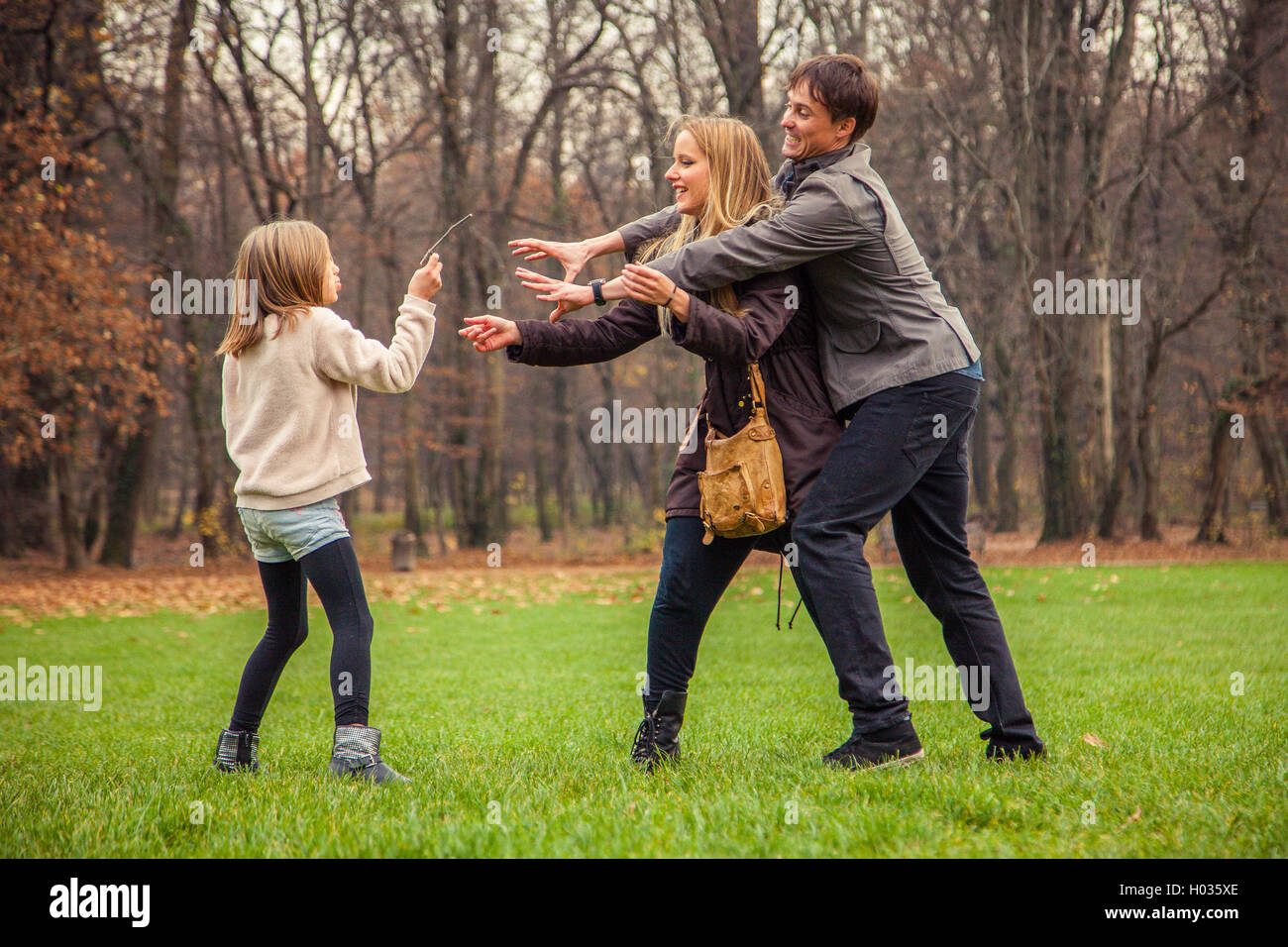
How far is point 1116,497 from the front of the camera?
2116cm

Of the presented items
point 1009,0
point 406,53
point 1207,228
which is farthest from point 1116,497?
point 406,53

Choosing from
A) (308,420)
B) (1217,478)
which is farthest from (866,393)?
(1217,478)

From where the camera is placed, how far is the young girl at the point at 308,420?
11.3ft

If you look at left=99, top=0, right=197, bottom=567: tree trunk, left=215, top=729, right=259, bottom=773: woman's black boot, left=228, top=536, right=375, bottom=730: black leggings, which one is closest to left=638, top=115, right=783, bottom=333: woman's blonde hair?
left=228, top=536, right=375, bottom=730: black leggings

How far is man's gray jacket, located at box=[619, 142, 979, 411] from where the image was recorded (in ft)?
10.6

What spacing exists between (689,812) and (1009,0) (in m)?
18.9

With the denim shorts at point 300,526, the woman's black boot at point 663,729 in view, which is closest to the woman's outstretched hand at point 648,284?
the denim shorts at point 300,526

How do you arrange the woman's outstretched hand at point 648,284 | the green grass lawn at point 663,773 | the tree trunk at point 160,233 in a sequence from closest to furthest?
1. the green grass lawn at point 663,773
2. the woman's outstretched hand at point 648,284
3. the tree trunk at point 160,233

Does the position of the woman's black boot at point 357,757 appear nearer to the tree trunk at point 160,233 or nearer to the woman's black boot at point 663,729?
the woman's black boot at point 663,729

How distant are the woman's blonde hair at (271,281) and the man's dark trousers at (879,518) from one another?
1.85 metres

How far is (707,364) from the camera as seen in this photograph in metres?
3.64

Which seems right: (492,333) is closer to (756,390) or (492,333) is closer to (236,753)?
(756,390)

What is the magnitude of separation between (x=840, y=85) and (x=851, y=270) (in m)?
0.60
